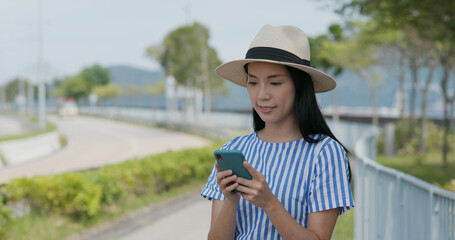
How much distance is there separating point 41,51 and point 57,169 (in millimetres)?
23828

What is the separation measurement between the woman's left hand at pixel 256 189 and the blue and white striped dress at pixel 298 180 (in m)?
0.19

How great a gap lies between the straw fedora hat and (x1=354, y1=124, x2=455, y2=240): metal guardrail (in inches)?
52.7

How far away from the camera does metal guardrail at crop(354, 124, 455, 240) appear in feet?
11.0

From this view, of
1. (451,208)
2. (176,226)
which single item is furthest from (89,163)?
(451,208)

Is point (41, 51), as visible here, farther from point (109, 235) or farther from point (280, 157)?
point (280, 157)

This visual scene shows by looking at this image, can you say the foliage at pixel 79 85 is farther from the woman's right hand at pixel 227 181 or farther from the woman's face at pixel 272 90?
the woman's right hand at pixel 227 181

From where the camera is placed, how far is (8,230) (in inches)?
282

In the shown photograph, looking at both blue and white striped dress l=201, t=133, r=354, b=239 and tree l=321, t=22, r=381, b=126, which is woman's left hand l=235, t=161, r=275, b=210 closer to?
blue and white striped dress l=201, t=133, r=354, b=239

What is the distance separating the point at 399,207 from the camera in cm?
453

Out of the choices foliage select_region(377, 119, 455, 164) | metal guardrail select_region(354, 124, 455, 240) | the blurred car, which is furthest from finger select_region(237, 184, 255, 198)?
the blurred car

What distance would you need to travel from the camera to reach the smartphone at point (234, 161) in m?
1.99

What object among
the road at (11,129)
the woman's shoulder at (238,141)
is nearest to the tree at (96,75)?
the road at (11,129)

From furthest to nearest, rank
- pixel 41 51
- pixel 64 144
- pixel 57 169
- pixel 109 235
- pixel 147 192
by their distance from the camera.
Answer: pixel 41 51 → pixel 64 144 → pixel 57 169 → pixel 147 192 → pixel 109 235

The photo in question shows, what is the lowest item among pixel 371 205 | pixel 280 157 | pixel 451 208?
pixel 371 205
